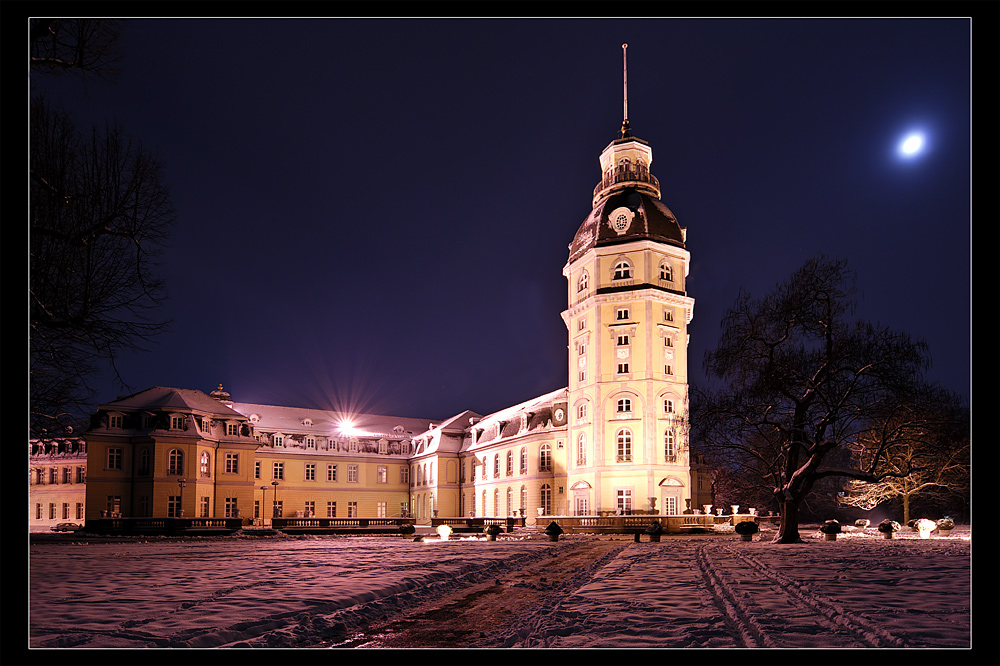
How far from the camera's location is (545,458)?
2574 inches

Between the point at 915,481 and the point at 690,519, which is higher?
the point at 915,481

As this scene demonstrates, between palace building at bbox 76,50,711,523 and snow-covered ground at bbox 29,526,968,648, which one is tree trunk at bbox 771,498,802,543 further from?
palace building at bbox 76,50,711,523

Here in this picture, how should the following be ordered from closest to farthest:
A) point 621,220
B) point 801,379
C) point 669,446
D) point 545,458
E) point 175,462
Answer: point 801,379 → point 175,462 → point 669,446 → point 621,220 → point 545,458

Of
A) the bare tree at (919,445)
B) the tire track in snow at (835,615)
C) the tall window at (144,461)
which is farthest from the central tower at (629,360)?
the tire track in snow at (835,615)

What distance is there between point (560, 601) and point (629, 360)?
48801 mm

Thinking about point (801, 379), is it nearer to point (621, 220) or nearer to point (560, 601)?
point (560, 601)

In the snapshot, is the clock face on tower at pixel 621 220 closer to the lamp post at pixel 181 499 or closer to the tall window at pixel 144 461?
the lamp post at pixel 181 499

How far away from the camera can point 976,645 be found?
7.72 m

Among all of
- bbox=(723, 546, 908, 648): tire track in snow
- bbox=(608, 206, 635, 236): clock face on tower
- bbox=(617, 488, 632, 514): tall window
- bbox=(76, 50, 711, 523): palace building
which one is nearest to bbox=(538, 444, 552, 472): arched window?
bbox=(76, 50, 711, 523): palace building

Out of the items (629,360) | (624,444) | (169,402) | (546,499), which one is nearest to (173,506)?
(169,402)

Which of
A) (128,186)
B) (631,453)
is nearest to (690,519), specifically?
(631,453)
